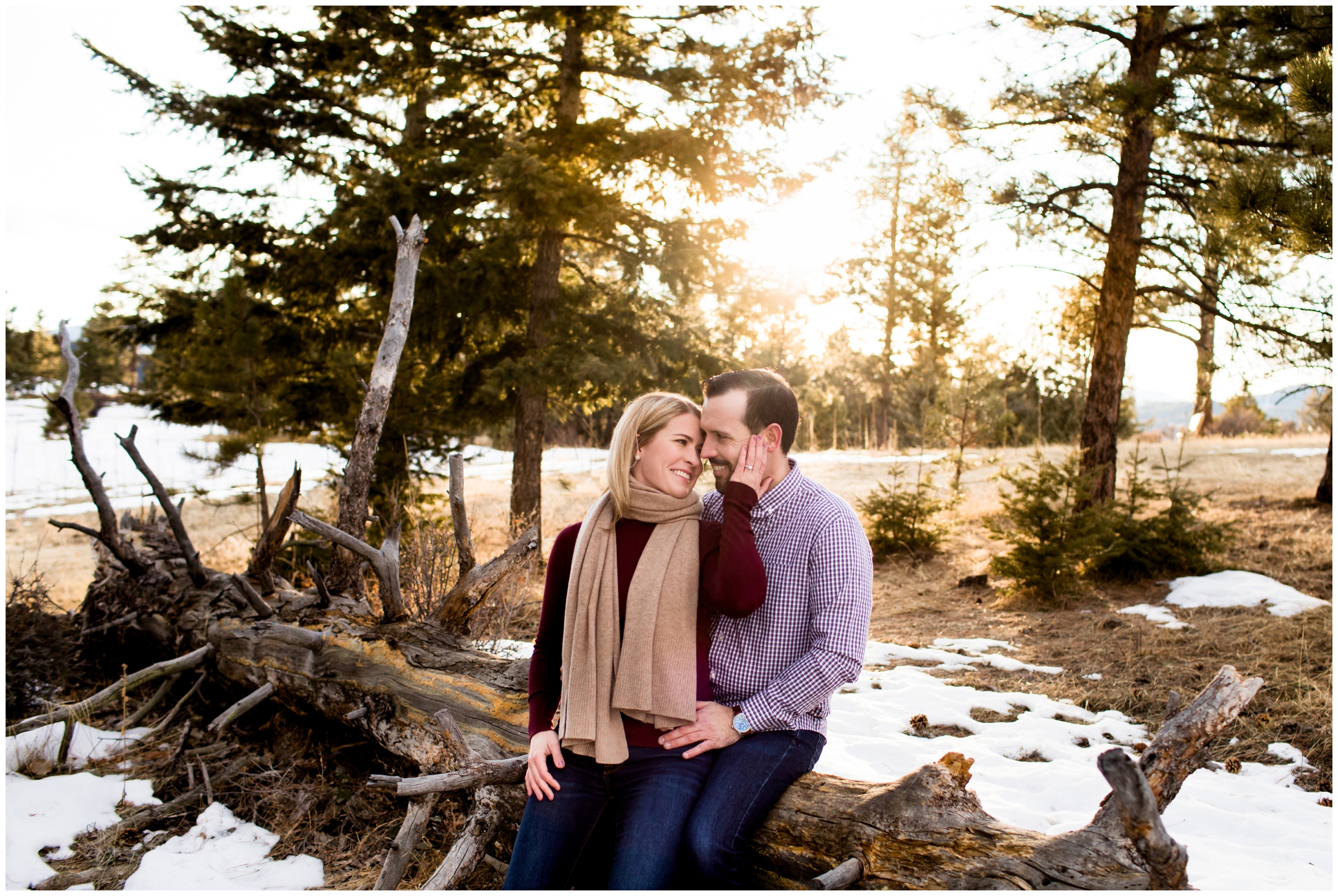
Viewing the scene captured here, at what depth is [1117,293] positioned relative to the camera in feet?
29.2

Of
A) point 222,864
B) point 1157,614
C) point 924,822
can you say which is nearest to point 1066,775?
point 924,822

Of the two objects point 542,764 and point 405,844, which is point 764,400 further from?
point 405,844

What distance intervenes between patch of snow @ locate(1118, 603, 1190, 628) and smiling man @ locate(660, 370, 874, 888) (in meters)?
5.50

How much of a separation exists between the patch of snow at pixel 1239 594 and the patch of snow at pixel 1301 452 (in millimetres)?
13193

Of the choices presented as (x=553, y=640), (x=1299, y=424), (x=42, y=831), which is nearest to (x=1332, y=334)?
(x=553, y=640)

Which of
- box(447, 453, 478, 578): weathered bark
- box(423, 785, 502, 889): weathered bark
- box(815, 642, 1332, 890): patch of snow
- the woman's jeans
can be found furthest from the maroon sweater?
box(447, 453, 478, 578): weathered bark

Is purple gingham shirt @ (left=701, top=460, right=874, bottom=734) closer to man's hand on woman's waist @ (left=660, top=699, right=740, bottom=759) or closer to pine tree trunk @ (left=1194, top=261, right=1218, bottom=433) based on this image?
man's hand on woman's waist @ (left=660, top=699, right=740, bottom=759)

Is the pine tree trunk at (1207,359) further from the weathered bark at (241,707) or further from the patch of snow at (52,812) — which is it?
the patch of snow at (52,812)

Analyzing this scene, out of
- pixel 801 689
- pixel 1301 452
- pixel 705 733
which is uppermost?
pixel 1301 452

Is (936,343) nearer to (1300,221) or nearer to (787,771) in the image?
(1300,221)

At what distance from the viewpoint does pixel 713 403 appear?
107 inches

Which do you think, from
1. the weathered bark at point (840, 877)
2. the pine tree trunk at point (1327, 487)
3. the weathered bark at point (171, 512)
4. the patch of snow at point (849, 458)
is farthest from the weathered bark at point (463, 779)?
the patch of snow at point (849, 458)

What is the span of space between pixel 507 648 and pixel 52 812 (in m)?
2.72

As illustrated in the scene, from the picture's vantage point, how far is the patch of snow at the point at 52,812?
3.60m
